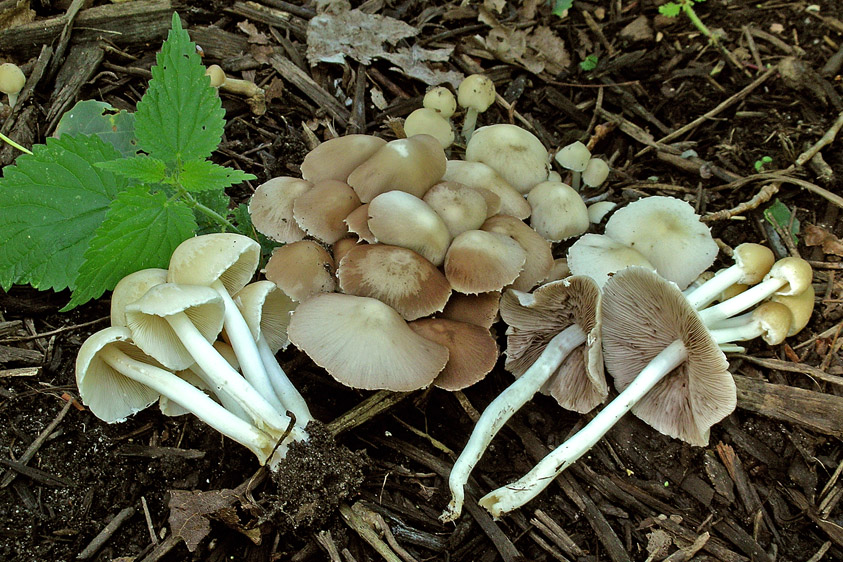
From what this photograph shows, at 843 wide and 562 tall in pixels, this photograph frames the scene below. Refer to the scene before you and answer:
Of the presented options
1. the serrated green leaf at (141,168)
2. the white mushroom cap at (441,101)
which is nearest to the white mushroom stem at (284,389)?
the serrated green leaf at (141,168)

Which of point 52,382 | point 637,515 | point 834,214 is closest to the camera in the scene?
point 637,515

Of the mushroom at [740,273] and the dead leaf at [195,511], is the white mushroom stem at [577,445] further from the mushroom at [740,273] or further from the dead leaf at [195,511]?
the dead leaf at [195,511]

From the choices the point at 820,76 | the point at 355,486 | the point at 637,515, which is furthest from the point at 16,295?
the point at 820,76

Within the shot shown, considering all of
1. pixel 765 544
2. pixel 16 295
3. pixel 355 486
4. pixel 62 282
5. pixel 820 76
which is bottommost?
pixel 765 544

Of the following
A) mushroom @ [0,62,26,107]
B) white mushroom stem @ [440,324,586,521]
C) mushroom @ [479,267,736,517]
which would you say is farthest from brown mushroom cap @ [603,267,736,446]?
mushroom @ [0,62,26,107]

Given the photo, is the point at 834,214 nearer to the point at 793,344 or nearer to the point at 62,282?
the point at 793,344

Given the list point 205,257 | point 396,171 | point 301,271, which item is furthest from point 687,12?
point 205,257
